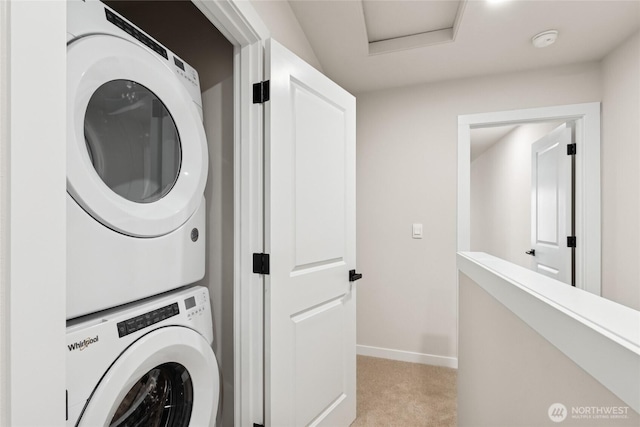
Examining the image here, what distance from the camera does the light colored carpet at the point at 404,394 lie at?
1.96 m

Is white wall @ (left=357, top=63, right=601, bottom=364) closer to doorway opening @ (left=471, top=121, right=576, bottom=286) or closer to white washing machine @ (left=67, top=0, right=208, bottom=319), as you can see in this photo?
doorway opening @ (left=471, top=121, right=576, bottom=286)

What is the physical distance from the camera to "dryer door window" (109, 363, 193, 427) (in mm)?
1124

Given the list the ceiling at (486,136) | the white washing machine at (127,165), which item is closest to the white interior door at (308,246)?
the white washing machine at (127,165)

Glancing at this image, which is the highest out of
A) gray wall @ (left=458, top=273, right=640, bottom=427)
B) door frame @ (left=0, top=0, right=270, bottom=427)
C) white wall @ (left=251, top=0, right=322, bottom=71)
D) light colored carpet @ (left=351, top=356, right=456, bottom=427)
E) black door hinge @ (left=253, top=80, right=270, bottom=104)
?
white wall @ (left=251, top=0, right=322, bottom=71)

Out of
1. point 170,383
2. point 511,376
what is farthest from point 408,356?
point 170,383

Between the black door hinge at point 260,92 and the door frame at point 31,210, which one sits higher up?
the black door hinge at point 260,92

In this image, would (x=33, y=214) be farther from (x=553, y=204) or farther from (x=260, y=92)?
(x=553, y=204)

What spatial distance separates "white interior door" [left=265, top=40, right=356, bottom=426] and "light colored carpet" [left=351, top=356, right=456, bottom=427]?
0.21 meters

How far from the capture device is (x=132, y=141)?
1.16m

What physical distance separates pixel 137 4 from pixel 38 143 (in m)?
1.68

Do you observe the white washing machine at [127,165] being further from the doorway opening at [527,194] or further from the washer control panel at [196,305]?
the doorway opening at [527,194]

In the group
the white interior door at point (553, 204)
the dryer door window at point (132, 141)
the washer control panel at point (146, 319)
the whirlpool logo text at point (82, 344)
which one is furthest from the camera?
the white interior door at point (553, 204)

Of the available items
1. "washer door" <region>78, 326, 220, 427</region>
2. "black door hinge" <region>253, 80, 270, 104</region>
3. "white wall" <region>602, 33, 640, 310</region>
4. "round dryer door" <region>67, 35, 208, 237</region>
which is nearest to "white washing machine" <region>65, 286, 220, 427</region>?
"washer door" <region>78, 326, 220, 427</region>

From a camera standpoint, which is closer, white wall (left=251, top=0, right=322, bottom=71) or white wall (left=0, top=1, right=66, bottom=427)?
white wall (left=0, top=1, right=66, bottom=427)
